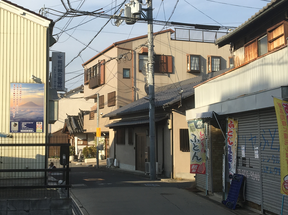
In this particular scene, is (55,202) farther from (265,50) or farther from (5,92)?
(265,50)

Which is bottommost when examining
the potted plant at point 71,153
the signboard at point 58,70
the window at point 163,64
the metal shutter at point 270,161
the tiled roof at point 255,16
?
the potted plant at point 71,153

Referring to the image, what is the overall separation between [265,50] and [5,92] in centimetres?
1044

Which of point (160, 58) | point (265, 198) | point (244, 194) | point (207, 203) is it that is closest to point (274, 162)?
point (265, 198)

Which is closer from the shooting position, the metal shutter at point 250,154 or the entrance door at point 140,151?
the metal shutter at point 250,154

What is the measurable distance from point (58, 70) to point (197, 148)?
7.88 metres

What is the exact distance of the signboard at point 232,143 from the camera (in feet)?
34.1

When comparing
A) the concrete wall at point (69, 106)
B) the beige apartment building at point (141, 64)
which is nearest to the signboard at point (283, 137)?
the beige apartment building at point (141, 64)

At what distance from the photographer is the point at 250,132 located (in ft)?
31.9

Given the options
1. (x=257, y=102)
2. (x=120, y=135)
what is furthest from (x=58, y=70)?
(x=120, y=135)

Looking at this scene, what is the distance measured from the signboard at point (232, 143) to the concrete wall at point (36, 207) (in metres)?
5.22

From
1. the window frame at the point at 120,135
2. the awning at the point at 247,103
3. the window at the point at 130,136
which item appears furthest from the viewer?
the window frame at the point at 120,135

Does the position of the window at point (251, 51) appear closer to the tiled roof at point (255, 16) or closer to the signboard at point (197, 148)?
the tiled roof at point (255, 16)

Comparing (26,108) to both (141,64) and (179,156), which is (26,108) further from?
(141,64)

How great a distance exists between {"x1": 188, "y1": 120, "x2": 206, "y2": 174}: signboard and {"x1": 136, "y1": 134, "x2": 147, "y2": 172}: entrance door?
10113 mm
